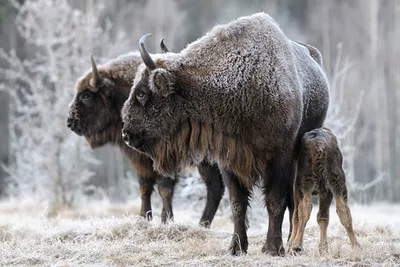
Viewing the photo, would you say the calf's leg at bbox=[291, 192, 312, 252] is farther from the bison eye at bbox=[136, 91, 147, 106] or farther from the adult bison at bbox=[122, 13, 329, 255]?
the bison eye at bbox=[136, 91, 147, 106]

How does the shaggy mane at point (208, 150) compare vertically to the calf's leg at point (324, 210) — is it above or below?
above

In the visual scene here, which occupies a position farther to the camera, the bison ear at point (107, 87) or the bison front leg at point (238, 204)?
the bison ear at point (107, 87)

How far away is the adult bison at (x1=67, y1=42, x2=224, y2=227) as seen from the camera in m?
10.8

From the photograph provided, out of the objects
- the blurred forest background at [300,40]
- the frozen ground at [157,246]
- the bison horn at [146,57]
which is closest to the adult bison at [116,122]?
the frozen ground at [157,246]

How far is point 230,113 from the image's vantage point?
289 inches

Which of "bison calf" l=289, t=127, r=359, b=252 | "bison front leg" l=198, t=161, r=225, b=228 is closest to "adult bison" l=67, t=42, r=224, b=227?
"bison front leg" l=198, t=161, r=225, b=228

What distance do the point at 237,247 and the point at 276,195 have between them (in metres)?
0.76

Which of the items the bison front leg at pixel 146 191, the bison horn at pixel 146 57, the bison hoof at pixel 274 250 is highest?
the bison horn at pixel 146 57

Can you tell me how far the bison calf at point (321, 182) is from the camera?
742cm

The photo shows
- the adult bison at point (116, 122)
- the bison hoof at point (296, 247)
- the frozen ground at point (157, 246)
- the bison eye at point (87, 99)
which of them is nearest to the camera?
the frozen ground at point (157, 246)

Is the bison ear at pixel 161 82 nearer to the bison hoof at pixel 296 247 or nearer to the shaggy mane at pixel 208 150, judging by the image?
the shaggy mane at pixel 208 150

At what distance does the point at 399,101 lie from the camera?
32969 mm

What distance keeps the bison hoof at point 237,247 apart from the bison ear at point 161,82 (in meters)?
1.85

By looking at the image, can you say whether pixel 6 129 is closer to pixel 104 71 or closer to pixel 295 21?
pixel 295 21
